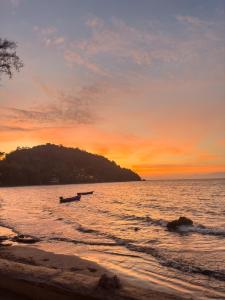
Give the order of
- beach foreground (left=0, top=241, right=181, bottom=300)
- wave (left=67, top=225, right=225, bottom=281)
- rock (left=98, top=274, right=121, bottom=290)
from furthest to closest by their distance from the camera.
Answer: wave (left=67, top=225, right=225, bottom=281) < rock (left=98, top=274, right=121, bottom=290) < beach foreground (left=0, top=241, right=181, bottom=300)

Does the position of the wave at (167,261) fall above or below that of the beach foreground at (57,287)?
below

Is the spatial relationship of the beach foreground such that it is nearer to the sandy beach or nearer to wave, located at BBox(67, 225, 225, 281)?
the sandy beach

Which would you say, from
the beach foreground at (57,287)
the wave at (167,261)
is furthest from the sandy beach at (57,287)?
the wave at (167,261)

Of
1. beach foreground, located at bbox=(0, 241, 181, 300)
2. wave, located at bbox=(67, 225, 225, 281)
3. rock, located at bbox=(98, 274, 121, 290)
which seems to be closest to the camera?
beach foreground, located at bbox=(0, 241, 181, 300)

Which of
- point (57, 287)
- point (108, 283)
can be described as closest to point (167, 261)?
point (108, 283)

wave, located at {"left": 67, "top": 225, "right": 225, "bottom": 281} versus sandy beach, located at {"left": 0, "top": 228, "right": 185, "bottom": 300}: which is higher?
sandy beach, located at {"left": 0, "top": 228, "right": 185, "bottom": 300}

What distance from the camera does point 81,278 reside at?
25.6ft

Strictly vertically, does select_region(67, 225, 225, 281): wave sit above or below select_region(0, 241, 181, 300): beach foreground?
below

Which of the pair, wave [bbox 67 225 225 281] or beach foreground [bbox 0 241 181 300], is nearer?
beach foreground [bbox 0 241 181 300]

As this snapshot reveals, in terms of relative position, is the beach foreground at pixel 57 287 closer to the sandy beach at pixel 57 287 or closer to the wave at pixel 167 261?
the sandy beach at pixel 57 287

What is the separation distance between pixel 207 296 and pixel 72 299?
4.97 metres

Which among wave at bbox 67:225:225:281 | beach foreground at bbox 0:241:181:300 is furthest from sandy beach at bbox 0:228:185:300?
wave at bbox 67:225:225:281

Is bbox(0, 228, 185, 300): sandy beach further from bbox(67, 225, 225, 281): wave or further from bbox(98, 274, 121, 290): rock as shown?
bbox(67, 225, 225, 281): wave

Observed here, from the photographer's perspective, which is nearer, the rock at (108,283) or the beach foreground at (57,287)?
the beach foreground at (57,287)
